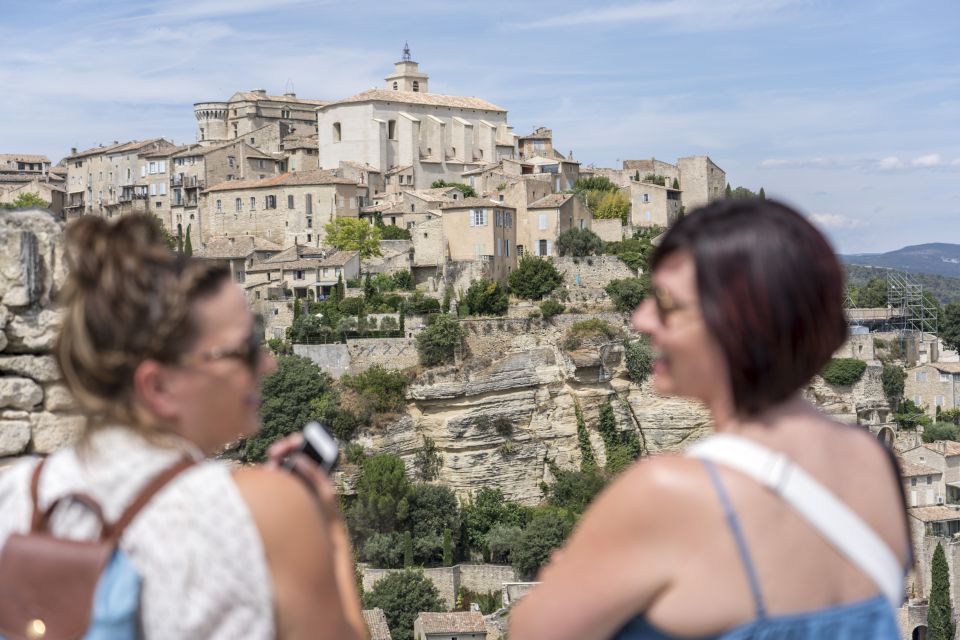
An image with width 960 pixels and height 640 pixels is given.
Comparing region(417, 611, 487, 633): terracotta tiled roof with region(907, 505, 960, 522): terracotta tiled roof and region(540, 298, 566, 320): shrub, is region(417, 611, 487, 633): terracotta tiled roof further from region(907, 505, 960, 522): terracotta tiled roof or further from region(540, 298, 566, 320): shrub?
region(907, 505, 960, 522): terracotta tiled roof

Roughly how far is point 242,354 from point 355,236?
143 ft

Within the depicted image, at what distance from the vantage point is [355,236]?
149ft

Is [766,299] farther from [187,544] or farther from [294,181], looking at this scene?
[294,181]

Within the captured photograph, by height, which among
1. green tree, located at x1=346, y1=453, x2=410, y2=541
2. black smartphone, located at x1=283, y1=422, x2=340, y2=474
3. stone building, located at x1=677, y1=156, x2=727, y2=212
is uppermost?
stone building, located at x1=677, y1=156, x2=727, y2=212

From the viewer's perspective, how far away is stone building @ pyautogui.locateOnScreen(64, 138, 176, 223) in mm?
59125

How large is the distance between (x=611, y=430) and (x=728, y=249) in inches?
1363

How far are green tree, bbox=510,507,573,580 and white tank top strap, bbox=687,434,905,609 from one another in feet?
97.6

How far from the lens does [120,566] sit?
189 centimetres

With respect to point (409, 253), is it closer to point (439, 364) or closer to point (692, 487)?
point (439, 364)

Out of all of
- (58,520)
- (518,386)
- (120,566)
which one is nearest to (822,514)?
(120,566)

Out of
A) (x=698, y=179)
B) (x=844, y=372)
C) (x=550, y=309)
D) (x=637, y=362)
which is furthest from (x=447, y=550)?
(x=698, y=179)

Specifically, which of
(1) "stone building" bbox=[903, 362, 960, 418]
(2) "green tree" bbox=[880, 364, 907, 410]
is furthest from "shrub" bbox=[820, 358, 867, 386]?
(1) "stone building" bbox=[903, 362, 960, 418]

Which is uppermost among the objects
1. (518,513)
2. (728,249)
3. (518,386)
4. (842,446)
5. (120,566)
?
(728,249)

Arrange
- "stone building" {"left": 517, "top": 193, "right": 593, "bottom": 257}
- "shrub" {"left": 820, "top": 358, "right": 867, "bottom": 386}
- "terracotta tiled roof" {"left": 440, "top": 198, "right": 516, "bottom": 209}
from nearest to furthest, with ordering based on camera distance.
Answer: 1. "shrub" {"left": 820, "top": 358, "right": 867, "bottom": 386}
2. "terracotta tiled roof" {"left": 440, "top": 198, "right": 516, "bottom": 209}
3. "stone building" {"left": 517, "top": 193, "right": 593, "bottom": 257}
